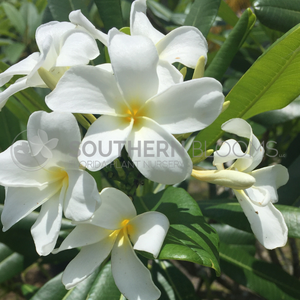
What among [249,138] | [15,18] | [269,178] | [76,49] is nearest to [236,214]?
[269,178]

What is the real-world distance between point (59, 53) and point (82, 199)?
46cm

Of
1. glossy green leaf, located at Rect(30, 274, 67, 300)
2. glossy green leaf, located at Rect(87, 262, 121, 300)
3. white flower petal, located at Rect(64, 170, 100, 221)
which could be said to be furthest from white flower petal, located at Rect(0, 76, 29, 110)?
glossy green leaf, located at Rect(30, 274, 67, 300)

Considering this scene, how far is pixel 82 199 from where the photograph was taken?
27.2 inches

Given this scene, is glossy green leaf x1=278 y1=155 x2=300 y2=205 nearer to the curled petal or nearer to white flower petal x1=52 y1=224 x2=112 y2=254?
the curled petal

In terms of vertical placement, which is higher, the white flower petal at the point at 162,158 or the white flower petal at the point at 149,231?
the white flower petal at the point at 162,158

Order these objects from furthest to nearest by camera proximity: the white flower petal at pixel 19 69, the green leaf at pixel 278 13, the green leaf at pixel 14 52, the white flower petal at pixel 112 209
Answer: the green leaf at pixel 14 52
the green leaf at pixel 278 13
the white flower petal at pixel 19 69
the white flower petal at pixel 112 209

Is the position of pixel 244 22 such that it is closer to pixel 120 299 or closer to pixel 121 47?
pixel 121 47

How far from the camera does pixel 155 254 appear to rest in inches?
28.0

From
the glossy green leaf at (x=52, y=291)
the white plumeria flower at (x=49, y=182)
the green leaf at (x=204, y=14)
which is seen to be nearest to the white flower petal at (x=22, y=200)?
the white plumeria flower at (x=49, y=182)

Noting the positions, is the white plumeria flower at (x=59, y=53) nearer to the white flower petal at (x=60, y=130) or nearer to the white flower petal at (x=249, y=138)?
the white flower petal at (x=60, y=130)

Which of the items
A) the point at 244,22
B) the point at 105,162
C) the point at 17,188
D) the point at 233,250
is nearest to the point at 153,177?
the point at 105,162

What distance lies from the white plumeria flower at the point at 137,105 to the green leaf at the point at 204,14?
1.93 feet

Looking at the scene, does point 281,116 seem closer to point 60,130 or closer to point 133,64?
point 133,64

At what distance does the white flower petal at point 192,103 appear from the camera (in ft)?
2.38
